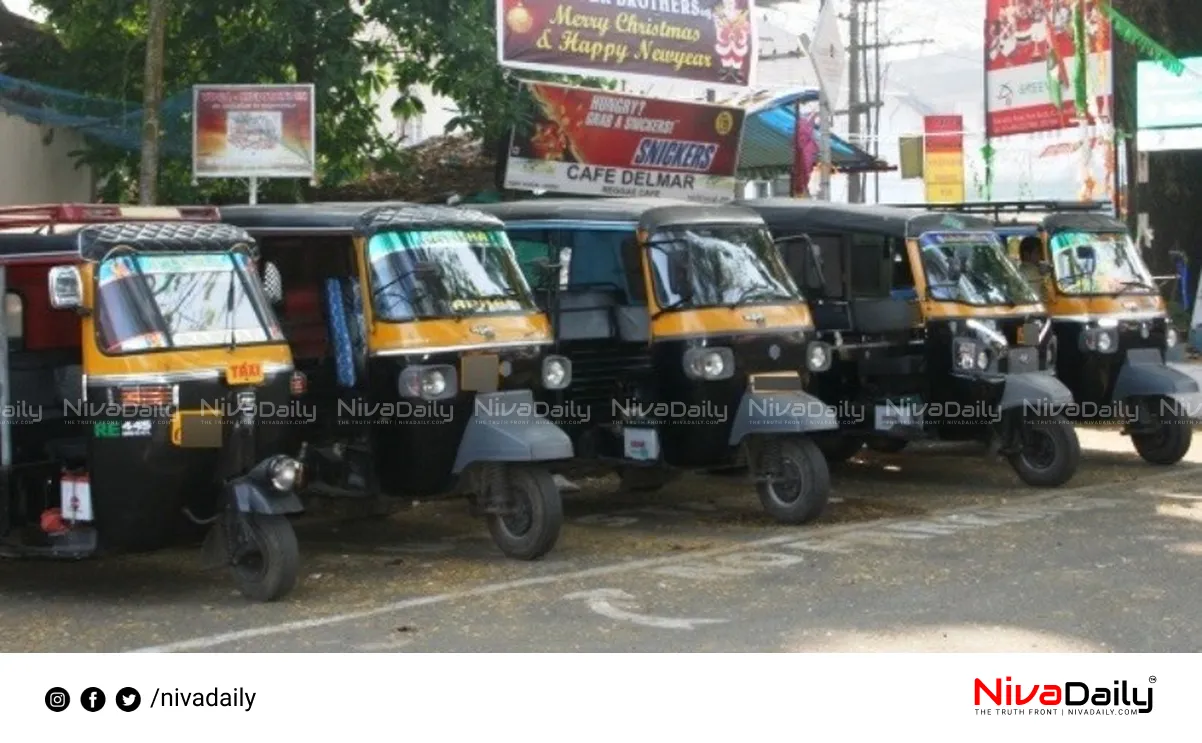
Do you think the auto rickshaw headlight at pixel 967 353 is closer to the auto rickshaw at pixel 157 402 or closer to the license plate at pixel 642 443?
the license plate at pixel 642 443

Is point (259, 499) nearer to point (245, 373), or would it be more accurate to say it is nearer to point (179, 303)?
point (245, 373)

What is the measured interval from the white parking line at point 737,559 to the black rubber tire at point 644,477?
134 centimetres

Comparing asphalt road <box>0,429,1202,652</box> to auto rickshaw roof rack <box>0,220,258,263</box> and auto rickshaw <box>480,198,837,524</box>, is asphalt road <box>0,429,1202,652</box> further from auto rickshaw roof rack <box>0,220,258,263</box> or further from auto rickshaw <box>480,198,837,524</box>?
auto rickshaw roof rack <box>0,220,258,263</box>

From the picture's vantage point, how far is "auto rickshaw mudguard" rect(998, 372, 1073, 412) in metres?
12.5

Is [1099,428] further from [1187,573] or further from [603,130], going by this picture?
[1187,573]

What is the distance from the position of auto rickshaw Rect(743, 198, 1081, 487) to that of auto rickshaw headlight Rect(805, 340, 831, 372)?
81 cm

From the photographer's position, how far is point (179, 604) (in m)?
9.08

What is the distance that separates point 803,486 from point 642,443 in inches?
45.8

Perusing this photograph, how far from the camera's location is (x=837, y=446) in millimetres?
14609

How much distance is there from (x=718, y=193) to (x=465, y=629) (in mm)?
12101

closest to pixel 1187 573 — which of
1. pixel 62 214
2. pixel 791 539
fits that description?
pixel 791 539

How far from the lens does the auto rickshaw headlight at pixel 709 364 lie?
1141cm
